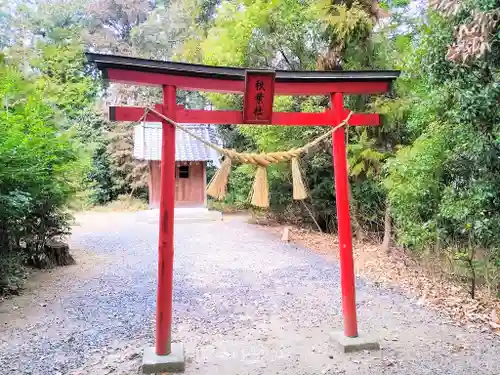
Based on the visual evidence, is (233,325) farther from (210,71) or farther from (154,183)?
(154,183)

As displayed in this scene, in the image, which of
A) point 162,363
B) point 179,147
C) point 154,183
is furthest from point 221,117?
point 154,183

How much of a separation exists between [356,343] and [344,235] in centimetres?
107

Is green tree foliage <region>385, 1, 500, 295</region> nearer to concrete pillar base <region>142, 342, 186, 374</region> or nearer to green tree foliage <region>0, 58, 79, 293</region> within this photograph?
concrete pillar base <region>142, 342, 186, 374</region>

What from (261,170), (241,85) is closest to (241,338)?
(261,170)

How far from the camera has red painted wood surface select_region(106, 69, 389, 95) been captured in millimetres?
3660

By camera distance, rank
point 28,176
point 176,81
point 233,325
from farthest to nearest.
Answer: point 28,176, point 233,325, point 176,81

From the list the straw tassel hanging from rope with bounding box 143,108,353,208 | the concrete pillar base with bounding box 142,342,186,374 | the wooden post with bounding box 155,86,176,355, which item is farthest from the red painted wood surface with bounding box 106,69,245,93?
the concrete pillar base with bounding box 142,342,186,374

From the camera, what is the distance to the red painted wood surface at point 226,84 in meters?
3.66

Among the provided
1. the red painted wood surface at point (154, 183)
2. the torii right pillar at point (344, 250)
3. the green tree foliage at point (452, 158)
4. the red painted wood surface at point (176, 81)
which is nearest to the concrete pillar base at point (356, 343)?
the torii right pillar at point (344, 250)

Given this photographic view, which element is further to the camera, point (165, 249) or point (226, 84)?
point (226, 84)

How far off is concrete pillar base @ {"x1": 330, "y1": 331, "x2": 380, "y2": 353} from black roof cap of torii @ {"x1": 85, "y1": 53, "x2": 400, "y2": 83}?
2638 millimetres

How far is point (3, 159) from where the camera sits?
214 inches

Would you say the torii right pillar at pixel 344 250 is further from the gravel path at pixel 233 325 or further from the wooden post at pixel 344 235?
the gravel path at pixel 233 325

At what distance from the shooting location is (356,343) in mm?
4121
